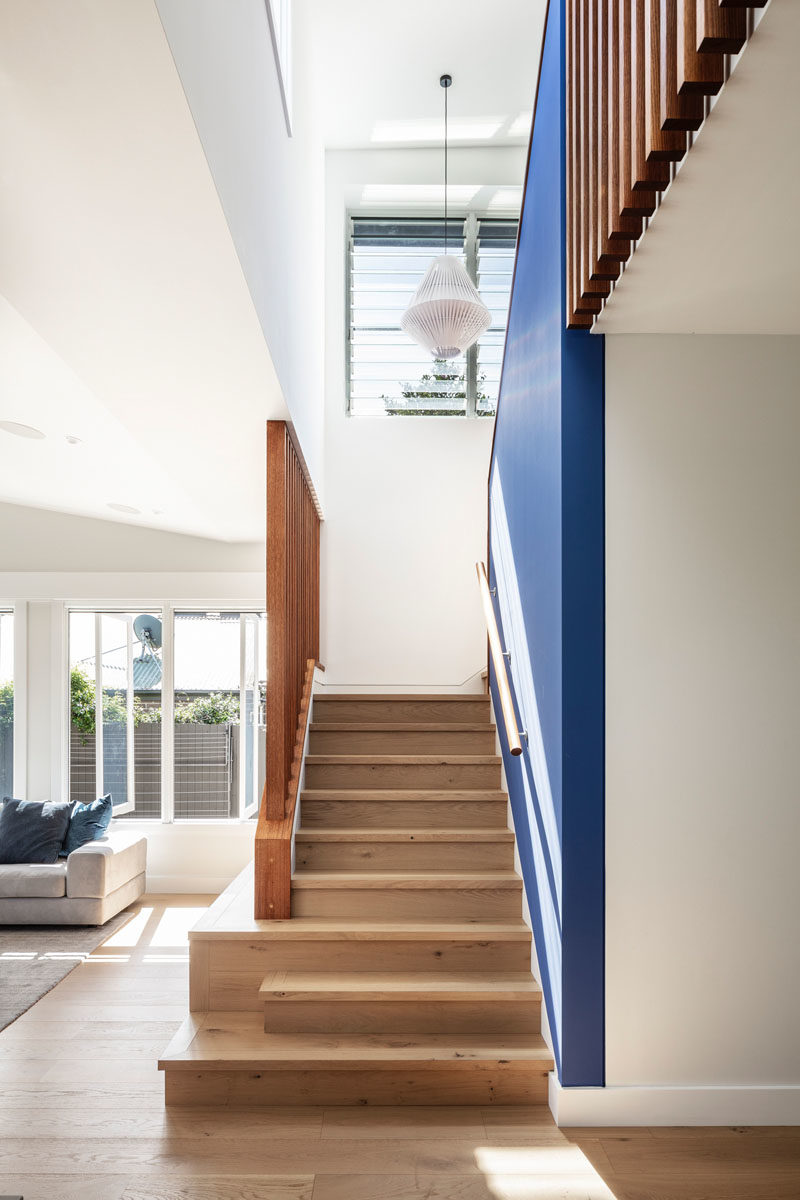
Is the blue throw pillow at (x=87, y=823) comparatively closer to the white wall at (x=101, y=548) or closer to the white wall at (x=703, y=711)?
the white wall at (x=101, y=548)

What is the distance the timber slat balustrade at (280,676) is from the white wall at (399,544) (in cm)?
152

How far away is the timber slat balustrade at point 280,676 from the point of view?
350 cm

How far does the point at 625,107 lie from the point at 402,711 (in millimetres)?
3596

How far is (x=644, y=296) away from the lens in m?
2.49

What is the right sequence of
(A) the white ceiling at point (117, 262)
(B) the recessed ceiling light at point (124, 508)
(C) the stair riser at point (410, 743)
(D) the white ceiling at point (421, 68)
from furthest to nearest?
(B) the recessed ceiling light at point (124, 508), (D) the white ceiling at point (421, 68), (C) the stair riser at point (410, 743), (A) the white ceiling at point (117, 262)

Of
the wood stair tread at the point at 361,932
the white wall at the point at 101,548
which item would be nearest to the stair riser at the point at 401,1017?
the wood stair tread at the point at 361,932

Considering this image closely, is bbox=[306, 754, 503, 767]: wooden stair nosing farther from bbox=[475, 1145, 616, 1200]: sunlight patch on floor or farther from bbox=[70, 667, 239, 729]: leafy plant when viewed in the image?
bbox=[70, 667, 239, 729]: leafy plant

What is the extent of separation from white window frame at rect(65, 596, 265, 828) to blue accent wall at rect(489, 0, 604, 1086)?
3815mm

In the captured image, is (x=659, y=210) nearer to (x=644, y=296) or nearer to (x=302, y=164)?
(x=644, y=296)

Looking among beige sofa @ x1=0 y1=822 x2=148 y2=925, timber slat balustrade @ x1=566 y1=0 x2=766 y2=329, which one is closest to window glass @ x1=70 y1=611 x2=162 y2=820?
beige sofa @ x1=0 y1=822 x2=148 y2=925

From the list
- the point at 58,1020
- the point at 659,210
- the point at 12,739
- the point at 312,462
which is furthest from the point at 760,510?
the point at 12,739

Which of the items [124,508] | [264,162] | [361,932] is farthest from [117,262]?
[124,508]

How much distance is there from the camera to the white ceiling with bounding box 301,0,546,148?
5090mm

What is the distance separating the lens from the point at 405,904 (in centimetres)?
360
